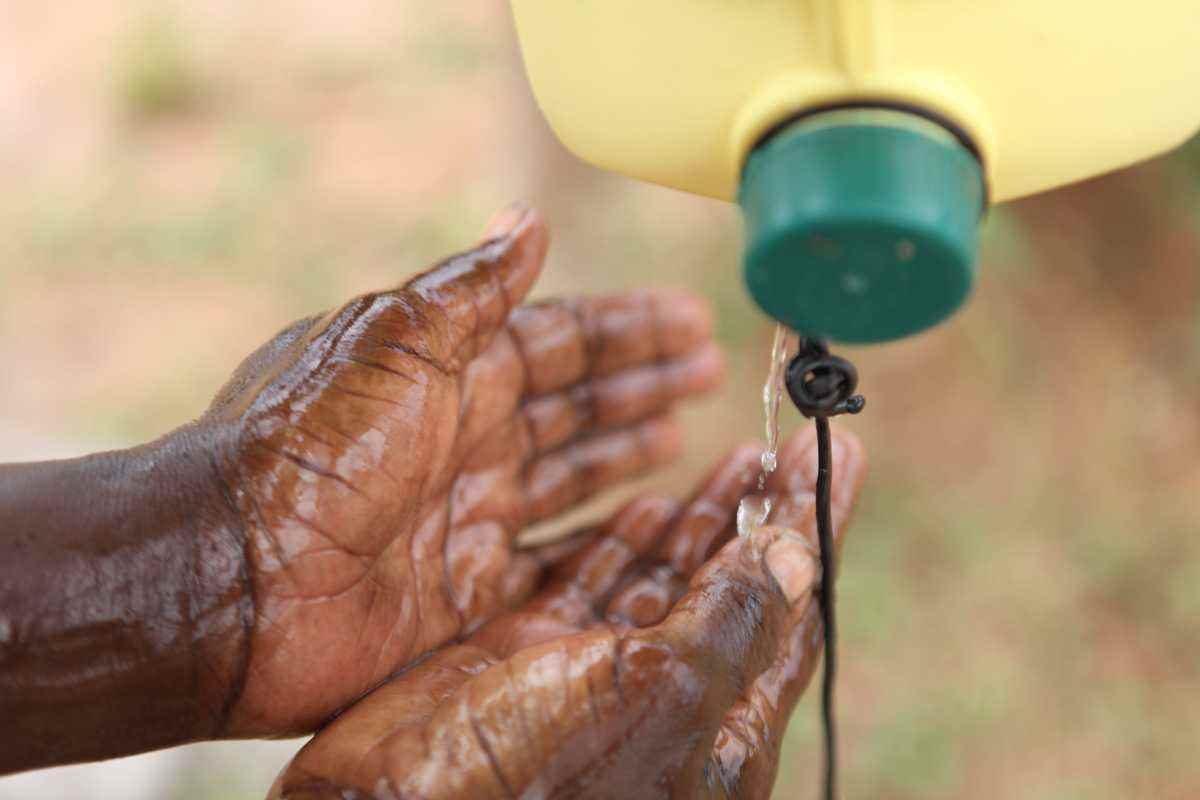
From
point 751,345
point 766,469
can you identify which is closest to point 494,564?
point 766,469

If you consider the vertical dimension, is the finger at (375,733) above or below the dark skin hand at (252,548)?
below

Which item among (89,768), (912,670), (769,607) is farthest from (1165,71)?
(89,768)

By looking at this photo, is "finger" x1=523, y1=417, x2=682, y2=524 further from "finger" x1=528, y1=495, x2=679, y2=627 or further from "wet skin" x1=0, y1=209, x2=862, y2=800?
"wet skin" x1=0, y1=209, x2=862, y2=800

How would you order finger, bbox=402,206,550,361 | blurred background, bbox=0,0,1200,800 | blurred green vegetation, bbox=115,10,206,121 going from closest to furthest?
1. finger, bbox=402,206,550,361
2. blurred background, bbox=0,0,1200,800
3. blurred green vegetation, bbox=115,10,206,121

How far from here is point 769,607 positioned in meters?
1.17

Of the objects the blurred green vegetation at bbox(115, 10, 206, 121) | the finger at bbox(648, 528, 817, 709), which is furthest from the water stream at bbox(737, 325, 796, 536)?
the blurred green vegetation at bbox(115, 10, 206, 121)

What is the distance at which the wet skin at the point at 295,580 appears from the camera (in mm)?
1161

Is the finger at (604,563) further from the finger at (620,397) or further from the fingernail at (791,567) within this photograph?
the fingernail at (791,567)

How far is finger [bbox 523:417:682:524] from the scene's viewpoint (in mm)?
1669

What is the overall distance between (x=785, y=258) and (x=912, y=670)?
5.57ft

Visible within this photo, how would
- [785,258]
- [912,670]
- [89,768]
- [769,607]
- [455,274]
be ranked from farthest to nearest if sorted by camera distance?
1. [912,670]
2. [89,768]
3. [455,274]
4. [769,607]
5. [785,258]

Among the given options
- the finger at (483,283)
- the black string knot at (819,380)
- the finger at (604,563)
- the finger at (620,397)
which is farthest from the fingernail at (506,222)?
the black string knot at (819,380)

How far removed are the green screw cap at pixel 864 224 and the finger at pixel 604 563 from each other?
0.68 m

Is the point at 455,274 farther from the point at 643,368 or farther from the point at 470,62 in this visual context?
the point at 470,62
